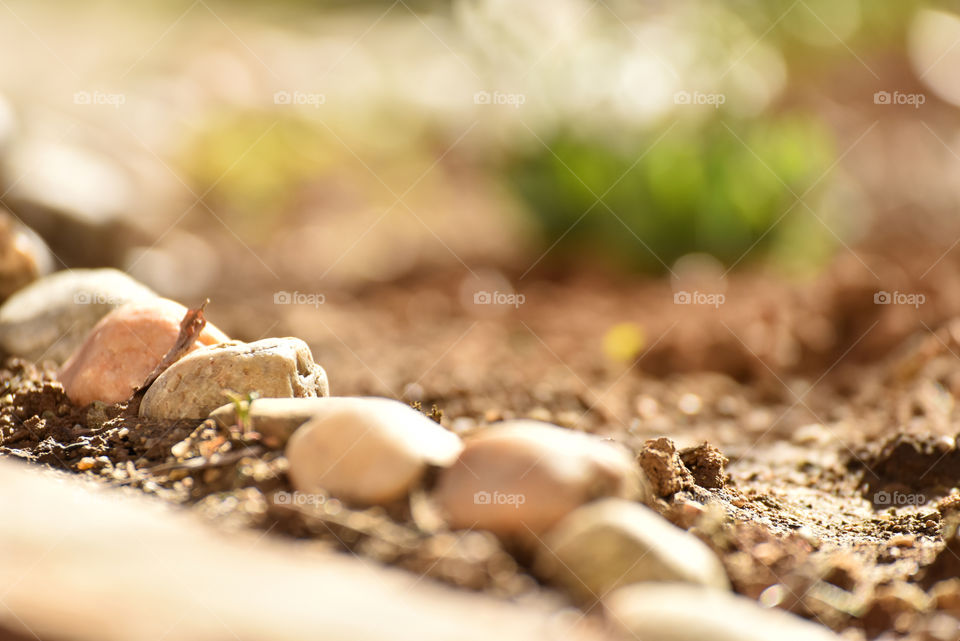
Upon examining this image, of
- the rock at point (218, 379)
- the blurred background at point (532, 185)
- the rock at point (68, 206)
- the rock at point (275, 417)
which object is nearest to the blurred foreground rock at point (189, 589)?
the rock at point (275, 417)

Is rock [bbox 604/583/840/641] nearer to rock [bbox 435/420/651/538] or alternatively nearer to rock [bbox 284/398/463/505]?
rock [bbox 435/420/651/538]

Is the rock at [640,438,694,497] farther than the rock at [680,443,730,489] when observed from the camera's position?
No

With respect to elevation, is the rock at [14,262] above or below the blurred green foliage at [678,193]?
below

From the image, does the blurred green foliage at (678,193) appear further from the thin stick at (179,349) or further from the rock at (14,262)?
the thin stick at (179,349)

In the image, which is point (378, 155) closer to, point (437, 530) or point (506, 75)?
point (506, 75)

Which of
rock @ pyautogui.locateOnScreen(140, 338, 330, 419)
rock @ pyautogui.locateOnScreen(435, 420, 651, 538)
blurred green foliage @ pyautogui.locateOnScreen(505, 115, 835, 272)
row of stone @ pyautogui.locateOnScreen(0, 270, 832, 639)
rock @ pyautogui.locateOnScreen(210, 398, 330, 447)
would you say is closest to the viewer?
row of stone @ pyautogui.locateOnScreen(0, 270, 832, 639)

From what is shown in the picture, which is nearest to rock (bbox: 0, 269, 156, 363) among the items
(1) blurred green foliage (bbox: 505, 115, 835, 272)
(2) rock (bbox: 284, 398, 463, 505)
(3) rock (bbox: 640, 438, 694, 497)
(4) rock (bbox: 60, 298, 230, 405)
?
(4) rock (bbox: 60, 298, 230, 405)

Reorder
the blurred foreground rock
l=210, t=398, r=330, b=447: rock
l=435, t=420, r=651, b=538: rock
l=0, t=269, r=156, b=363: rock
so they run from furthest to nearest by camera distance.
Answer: l=0, t=269, r=156, b=363: rock, l=210, t=398, r=330, b=447: rock, l=435, t=420, r=651, b=538: rock, the blurred foreground rock
